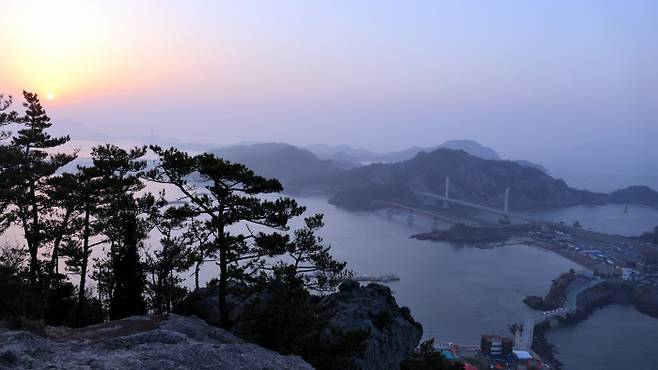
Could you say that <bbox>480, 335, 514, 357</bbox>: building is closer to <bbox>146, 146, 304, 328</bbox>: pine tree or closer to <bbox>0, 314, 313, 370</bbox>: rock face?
<bbox>146, 146, 304, 328</bbox>: pine tree

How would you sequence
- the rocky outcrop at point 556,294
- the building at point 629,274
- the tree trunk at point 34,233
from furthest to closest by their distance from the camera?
the building at point 629,274
the rocky outcrop at point 556,294
the tree trunk at point 34,233

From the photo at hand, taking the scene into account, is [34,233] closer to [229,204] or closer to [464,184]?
[229,204]

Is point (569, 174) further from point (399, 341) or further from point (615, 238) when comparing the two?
point (399, 341)

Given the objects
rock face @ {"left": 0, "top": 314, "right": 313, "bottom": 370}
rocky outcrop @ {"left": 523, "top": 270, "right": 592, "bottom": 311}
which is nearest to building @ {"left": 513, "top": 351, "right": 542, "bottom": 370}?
rocky outcrop @ {"left": 523, "top": 270, "right": 592, "bottom": 311}

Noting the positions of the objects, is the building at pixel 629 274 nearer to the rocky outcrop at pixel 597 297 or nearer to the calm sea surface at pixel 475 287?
the rocky outcrop at pixel 597 297

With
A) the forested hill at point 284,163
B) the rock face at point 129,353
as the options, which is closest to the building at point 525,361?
the rock face at point 129,353

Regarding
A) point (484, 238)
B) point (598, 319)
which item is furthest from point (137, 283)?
point (484, 238)
